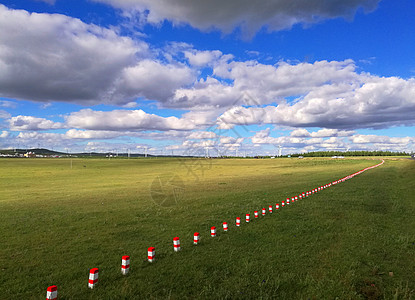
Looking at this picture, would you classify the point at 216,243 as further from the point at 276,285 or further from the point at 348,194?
the point at 348,194

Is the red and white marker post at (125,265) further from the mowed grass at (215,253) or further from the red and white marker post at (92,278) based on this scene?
the red and white marker post at (92,278)

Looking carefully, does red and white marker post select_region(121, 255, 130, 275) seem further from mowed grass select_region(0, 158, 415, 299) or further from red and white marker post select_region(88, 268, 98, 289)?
red and white marker post select_region(88, 268, 98, 289)

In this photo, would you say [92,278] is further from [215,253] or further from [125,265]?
[215,253]

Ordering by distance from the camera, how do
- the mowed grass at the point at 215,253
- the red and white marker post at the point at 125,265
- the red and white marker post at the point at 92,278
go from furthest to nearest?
the red and white marker post at the point at 125,265 → the mowed grass at the point at 215,253 → the red and white marker post at the point at 92,278

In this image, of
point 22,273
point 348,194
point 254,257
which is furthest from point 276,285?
point 348,194

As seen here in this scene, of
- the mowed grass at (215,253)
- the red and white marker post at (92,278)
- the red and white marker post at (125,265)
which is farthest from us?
the red and white marker post at (125,265)

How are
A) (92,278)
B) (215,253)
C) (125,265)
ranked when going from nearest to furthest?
(92,278), (125,265), (215,253)

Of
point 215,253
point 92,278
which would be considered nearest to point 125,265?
point 92,278

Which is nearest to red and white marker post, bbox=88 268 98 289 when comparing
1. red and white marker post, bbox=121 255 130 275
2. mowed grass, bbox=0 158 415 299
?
mowed grass, bbox=0 158 415 299

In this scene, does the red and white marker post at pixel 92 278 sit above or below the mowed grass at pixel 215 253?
above

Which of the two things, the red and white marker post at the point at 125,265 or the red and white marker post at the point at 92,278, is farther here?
the red and white marker post at the point at 125,265

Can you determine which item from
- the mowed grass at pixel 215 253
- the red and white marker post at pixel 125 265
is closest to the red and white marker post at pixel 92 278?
the mowed grass at pixel 215 253

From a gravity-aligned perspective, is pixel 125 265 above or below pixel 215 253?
above

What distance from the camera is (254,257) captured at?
10562mm
